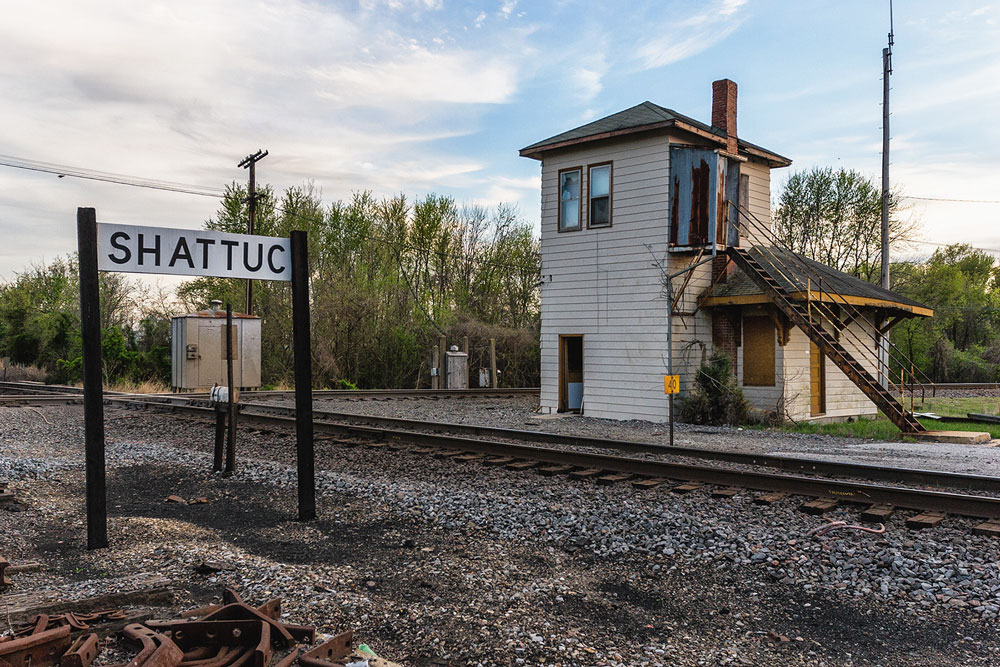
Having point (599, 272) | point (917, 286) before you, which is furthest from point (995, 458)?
point (917, 286)

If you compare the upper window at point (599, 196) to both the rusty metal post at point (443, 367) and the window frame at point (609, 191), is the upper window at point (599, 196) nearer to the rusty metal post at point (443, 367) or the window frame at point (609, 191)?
the window frame at point (609, 191)

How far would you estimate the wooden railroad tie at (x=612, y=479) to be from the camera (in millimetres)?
8102

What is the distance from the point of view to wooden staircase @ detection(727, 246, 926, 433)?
13852 millimetres

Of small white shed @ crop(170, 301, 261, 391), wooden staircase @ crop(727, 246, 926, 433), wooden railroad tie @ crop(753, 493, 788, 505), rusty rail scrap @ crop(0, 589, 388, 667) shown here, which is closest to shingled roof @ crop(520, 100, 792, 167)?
wooden staircase @ crop(727, 246, 926, 433)

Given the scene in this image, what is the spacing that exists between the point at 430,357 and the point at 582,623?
25321 mm

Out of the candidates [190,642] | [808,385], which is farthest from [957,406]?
[190,642]

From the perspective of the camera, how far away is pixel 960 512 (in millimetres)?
6430

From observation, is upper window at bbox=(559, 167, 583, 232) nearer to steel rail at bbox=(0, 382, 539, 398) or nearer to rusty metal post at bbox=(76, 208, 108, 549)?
steel rail at bbox=(0, 382, 539, 398)

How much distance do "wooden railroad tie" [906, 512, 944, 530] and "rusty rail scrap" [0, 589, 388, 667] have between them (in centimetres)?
482

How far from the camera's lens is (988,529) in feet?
19.2

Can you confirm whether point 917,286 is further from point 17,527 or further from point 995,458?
point 17,527

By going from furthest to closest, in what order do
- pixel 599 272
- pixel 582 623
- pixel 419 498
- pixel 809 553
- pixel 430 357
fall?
pixel 430 357, pixel 599 272, pixel 419 498, pixel 809 553, pixel 582 623

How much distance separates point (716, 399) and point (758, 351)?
1.62 meters

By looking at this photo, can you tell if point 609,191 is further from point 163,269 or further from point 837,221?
point 837,221
